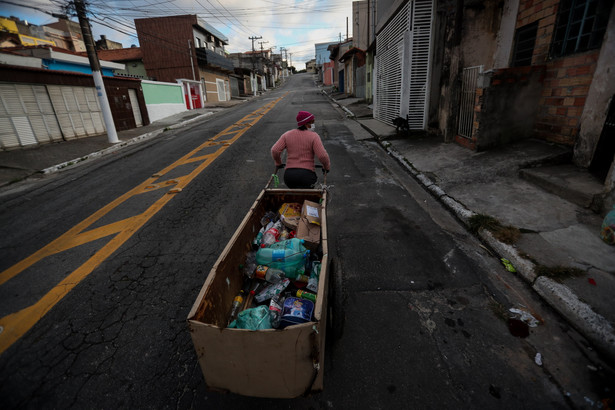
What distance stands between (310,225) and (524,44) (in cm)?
805

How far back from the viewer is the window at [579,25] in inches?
206

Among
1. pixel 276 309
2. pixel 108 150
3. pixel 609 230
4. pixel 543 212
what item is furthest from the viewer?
pixel 108 150

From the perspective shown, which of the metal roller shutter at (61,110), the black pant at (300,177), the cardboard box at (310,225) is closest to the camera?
the cardboard box at (310,225)

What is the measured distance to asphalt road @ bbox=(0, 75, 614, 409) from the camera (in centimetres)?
221

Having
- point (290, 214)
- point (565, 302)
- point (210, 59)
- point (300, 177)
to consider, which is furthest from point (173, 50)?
point (565, 302)

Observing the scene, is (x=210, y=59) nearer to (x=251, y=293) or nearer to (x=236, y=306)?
(x=251, y=293)

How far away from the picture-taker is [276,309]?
240 cm

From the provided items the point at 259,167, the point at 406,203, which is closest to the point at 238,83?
the point at 259,167

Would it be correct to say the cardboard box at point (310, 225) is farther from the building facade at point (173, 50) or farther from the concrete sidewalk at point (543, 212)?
the building facade at point (173, 50)

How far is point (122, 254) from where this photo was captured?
160 inches

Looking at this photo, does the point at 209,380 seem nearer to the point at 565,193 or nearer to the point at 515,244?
the point at 515,244

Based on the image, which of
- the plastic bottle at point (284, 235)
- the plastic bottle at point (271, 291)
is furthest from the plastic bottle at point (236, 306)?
the plastic bottle at point (284, 235)

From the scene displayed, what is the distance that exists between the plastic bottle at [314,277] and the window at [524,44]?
26.2ft

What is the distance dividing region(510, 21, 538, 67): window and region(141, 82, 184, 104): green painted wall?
65.3 feet
